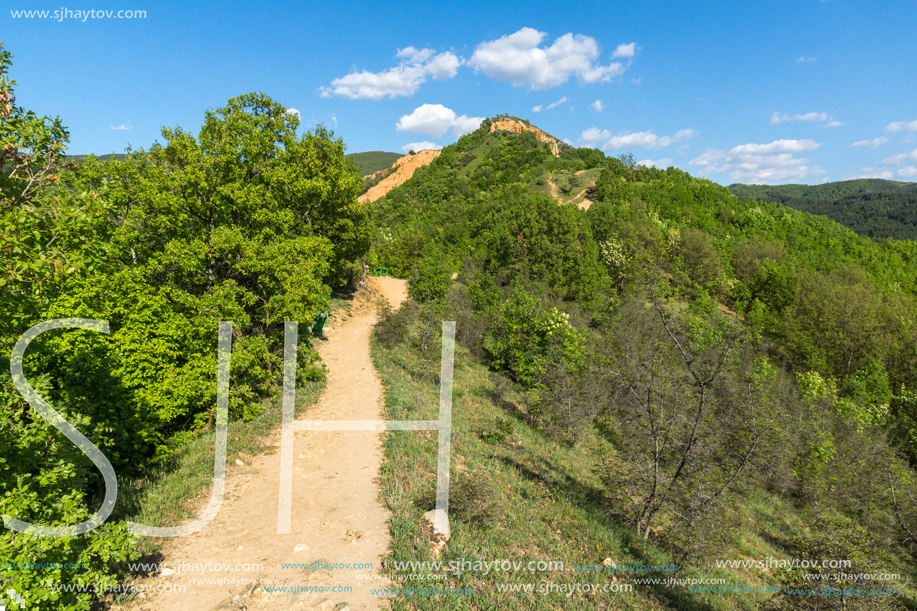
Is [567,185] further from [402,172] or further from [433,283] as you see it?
[402,172]

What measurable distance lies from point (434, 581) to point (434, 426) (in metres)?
7.24

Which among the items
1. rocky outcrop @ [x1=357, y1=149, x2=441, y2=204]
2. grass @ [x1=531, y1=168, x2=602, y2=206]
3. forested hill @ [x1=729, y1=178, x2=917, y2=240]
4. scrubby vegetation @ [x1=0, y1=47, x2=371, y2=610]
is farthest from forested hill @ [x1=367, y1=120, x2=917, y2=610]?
forested hill @ [x1=729, y1=178, x2=917, y2=240]

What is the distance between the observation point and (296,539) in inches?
279

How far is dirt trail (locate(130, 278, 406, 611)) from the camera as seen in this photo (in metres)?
5.63

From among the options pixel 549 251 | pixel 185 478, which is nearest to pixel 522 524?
pixel 185 478

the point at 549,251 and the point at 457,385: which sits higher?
the point at 549,251

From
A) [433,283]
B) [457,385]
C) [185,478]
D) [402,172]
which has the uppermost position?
[402,172]

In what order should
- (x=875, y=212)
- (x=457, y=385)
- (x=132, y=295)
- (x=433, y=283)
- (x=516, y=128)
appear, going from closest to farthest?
1. (x=132, y=295)
2. (x=457, y=385)
3. (x=433, y=283)
4. (x=516, y=128)
5. (x=875, y=212)

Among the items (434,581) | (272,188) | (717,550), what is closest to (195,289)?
(272,188)

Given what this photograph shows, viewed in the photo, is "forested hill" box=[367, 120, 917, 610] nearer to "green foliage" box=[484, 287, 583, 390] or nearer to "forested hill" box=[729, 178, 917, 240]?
"green foliage" box=[484, 287, 583, 390]

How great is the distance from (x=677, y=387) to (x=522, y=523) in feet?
15.0

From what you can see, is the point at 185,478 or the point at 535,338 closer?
the point at 185,478

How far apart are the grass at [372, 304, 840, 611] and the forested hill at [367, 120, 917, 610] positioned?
0.09 m

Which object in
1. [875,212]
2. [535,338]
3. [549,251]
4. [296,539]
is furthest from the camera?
[875,212]
